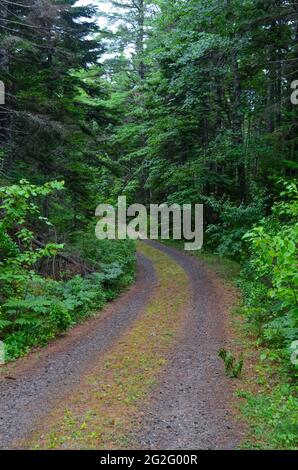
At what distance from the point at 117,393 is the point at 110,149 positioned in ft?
43.6

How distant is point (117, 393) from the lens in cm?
645

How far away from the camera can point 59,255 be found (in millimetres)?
13375

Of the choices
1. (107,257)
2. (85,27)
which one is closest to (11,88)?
(85,27)

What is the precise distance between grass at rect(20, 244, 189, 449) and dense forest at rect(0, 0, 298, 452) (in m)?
1.82

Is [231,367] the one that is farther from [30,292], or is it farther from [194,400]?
[30,292]

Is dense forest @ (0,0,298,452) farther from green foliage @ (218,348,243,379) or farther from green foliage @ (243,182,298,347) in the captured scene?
green foliage @ (218,348,243,379)

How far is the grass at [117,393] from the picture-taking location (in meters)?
5.08

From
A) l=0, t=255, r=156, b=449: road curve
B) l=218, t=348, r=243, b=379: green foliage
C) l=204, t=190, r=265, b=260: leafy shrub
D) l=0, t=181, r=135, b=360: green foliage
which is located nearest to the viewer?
l=0, t=255, r=156, b=449: road curve

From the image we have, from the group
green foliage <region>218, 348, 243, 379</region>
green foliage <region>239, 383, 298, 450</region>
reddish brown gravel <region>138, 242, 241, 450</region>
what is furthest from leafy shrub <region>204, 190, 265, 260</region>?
green foliage <region>239, 383, 298, 450</region>

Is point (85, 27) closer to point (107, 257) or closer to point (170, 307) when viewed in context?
point (107, 257)

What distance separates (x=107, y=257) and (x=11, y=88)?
6.88 meters

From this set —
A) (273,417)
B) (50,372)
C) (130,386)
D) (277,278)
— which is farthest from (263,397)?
(50,372)

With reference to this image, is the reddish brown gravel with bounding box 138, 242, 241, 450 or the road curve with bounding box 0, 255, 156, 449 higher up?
the reddish brown gravel with bounding box 138, 242, 241, 450

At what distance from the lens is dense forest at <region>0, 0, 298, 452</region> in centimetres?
866
